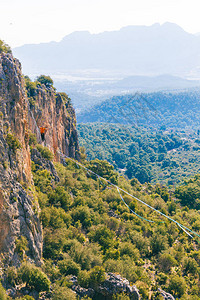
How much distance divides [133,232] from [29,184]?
20.8 meters

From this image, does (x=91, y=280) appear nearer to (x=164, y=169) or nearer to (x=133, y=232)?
(x=133, y=232)

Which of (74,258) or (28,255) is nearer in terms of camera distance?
(28,255)

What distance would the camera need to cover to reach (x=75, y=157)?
3145 inches

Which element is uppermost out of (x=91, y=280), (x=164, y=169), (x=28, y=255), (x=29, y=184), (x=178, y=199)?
(x=29, y=184)

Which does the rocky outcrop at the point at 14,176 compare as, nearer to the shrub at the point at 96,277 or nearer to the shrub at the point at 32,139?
the shrub at the point at 96,277

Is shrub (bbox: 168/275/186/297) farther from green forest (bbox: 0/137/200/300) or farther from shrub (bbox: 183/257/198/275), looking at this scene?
shrub (bbox: 183/257/198/275)

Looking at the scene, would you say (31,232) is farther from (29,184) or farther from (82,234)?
(82,234)


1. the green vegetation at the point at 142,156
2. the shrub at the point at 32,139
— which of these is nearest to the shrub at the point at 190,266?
the shrub at the point at 32,139

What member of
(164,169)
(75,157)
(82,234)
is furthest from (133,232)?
(164,169)

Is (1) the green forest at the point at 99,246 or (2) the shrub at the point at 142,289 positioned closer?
(1) the green forest at the point at 99,246

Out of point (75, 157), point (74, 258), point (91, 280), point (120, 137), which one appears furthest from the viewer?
point (120, 137)

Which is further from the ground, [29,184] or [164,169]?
[29,184]

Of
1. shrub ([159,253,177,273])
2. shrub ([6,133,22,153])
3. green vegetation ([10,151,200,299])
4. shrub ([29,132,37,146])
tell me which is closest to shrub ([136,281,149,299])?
green vegetation ([10,151,200,299])

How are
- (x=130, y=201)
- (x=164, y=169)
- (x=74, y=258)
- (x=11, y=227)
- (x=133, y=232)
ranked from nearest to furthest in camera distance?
(x=11, y=227)
(x=74, y=258)
(x=133, y=232)
(x=130, y=201)
(x=164, y=169)
